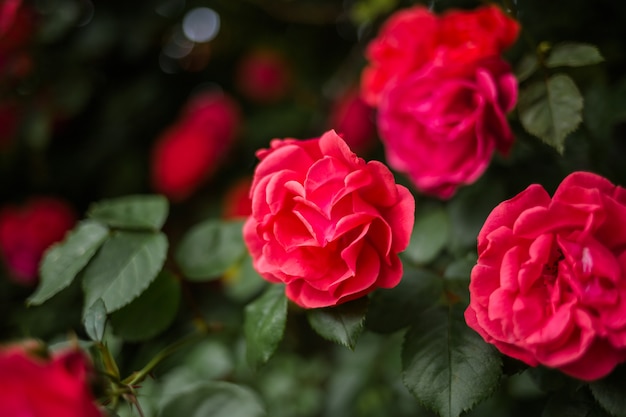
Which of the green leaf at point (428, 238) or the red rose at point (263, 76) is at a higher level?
the green leaf at point (428, 238)

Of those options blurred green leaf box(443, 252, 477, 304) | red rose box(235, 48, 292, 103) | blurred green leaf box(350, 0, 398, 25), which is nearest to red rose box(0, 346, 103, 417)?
blurred green leaf box(443, 252, 477, 304)

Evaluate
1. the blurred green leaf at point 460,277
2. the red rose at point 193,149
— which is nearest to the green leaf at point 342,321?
the blurred green leaf at point 460,277

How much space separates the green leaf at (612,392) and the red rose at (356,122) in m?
0.70

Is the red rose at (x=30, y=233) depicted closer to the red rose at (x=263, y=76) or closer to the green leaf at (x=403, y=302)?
the red rose at (x=263, y=76)

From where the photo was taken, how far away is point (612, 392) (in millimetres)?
458

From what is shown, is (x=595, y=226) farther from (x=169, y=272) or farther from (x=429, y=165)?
(x=169, y=272)

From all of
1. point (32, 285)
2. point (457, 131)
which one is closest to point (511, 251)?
point (457, 131)

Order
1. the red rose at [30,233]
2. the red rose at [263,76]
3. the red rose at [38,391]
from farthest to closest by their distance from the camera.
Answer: the red rose at [263,76] → the red rose at [30,233] → the red rose at [38,391]

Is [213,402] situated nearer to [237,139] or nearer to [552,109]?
[552,109]

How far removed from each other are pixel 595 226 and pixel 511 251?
67mm

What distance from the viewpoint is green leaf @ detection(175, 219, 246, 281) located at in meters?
0.71

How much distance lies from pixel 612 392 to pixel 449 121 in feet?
1.01

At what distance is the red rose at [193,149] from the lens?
117cm

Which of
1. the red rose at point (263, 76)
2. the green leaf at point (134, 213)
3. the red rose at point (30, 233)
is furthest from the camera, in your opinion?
the red rose at point (263, 76)
